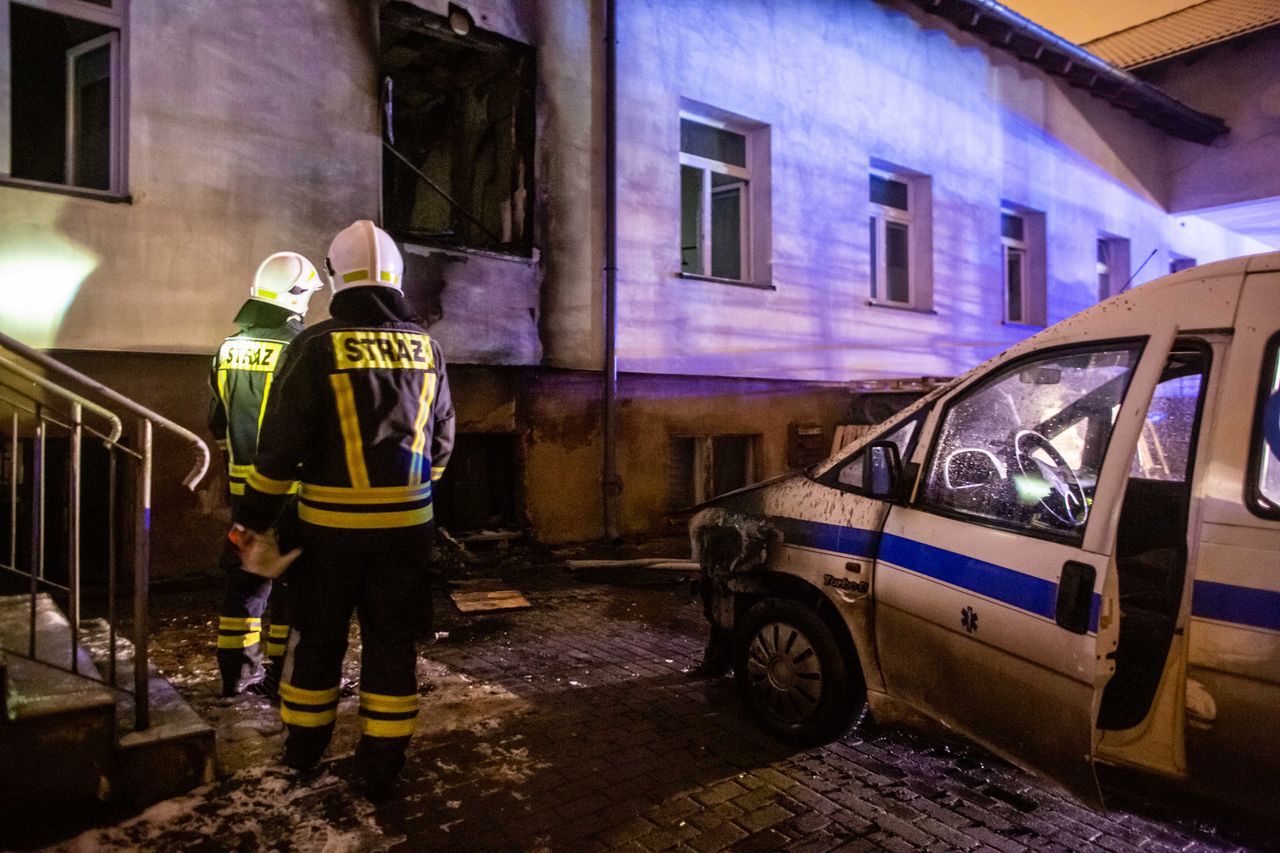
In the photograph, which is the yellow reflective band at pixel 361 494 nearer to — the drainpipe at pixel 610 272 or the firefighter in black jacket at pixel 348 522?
the firefighter in black jacket at pixel 348 522

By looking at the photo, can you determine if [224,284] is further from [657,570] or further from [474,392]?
[657,570]

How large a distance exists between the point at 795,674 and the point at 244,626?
2618 millimetres

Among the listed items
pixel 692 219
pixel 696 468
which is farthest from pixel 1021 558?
pixel 692 219

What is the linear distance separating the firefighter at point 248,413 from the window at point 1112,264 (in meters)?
15.0

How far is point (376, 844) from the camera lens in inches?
113

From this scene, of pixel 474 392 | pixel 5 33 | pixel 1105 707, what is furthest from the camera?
pixel 474 392

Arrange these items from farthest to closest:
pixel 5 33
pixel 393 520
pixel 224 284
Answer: pixel 224 284
pixel 5 33
pixel 393 520

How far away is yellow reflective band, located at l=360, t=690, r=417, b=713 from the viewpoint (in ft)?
10.4

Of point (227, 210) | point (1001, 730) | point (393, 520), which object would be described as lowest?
point (1001, 730)

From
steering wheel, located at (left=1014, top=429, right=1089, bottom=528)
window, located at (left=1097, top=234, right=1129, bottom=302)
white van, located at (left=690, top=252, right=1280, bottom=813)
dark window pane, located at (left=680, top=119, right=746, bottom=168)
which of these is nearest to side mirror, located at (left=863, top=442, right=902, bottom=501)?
white van, located at (left=690, top=252, right=1280, bottom=813)

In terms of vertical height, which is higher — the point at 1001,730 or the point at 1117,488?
the point at 1117,488

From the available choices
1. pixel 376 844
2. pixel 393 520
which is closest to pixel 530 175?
pixel 393 520

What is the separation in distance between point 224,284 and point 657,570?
172 inches

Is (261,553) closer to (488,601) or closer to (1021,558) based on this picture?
(1021,558)
